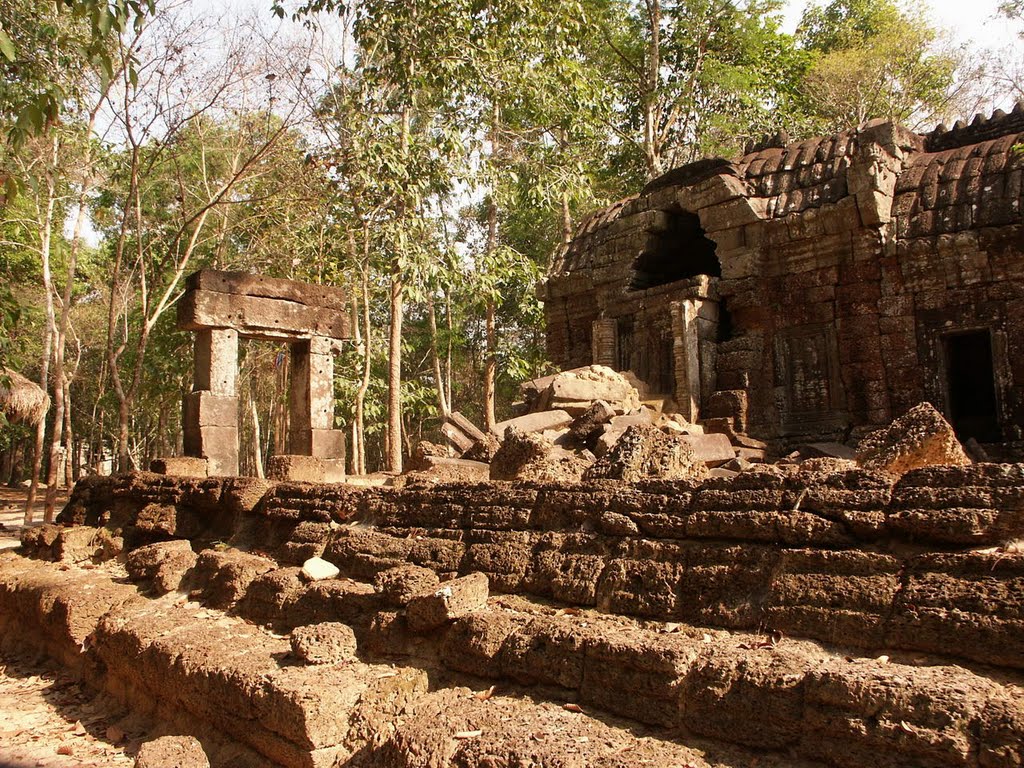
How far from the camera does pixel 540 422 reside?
365 inches

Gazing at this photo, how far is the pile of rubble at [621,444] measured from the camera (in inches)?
171

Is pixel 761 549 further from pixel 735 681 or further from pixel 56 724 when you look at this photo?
pixel 56 724

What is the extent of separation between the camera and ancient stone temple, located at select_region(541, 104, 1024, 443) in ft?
30.7

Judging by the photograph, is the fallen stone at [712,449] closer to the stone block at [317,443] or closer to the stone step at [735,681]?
the stone block at [317,443]

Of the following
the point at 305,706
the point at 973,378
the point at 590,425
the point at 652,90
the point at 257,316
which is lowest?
the point at 305,706

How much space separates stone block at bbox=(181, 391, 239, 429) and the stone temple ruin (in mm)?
166

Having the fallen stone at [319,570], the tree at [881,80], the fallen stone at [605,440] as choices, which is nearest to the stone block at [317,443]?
the fallen stone at [605,440]

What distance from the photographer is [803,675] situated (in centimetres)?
280

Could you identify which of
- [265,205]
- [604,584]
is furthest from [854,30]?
[604,584]

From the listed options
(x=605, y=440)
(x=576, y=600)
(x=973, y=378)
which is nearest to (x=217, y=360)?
(x=605, y=440)

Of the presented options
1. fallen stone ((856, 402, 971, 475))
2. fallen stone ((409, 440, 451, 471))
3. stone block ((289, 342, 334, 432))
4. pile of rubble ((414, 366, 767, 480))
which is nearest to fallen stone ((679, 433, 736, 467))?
pile of rubble ((414, 366, 767, 480))

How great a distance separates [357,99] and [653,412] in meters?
7.01

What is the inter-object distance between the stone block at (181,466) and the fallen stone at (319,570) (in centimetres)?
397

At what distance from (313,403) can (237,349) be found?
1055 millimetres
